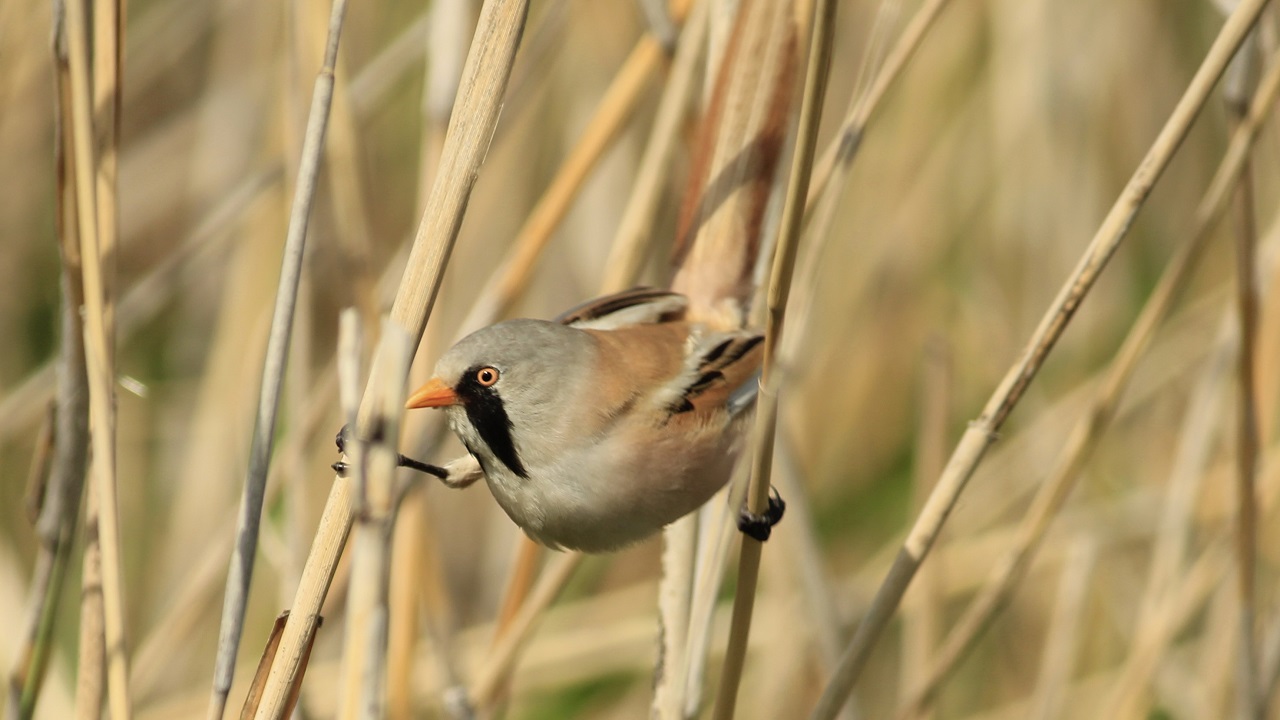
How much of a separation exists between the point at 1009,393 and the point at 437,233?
0.74 metres

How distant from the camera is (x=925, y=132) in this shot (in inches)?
118

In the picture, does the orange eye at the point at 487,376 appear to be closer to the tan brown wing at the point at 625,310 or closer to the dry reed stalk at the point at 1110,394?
the tan brown wing at the point at 625,310

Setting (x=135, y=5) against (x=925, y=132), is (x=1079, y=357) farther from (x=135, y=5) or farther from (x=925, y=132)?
(x=135, y=5)

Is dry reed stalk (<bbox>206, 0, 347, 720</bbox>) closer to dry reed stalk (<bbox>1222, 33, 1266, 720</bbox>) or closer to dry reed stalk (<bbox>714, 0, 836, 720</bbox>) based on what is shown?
dry reed stalk (<bbox>714, 0, 836, 720</bbox>)

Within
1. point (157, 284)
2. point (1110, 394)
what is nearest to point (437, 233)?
point (1110, 394)

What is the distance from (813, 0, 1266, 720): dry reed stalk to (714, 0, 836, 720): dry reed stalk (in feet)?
0.67

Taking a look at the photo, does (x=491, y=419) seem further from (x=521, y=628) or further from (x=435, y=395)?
(x=521, y=628)

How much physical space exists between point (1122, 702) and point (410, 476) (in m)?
1.35

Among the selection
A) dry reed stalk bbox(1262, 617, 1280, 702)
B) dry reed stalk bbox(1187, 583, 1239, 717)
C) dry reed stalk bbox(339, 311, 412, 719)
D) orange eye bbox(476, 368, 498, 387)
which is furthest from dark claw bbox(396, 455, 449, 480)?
dry reed stalk bbox(1187, 583, 1239, 717)

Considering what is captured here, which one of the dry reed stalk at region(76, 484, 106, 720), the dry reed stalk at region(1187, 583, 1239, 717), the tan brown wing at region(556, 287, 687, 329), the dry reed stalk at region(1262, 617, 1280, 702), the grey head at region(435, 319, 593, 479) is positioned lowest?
the dry reed stalk at region(1187, 583, 1239, 717)

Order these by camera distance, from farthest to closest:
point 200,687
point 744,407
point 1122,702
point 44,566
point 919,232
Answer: point 919,232 < point 200,687 < point 1122,702 < point 744,407 < point 44,566

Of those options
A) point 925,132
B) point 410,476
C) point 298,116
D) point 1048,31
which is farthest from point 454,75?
point 1048,31

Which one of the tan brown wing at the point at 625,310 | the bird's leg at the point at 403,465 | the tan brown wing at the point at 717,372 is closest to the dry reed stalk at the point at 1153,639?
the tan brown wing at the point at 717,372

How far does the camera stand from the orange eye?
146 centimetres
